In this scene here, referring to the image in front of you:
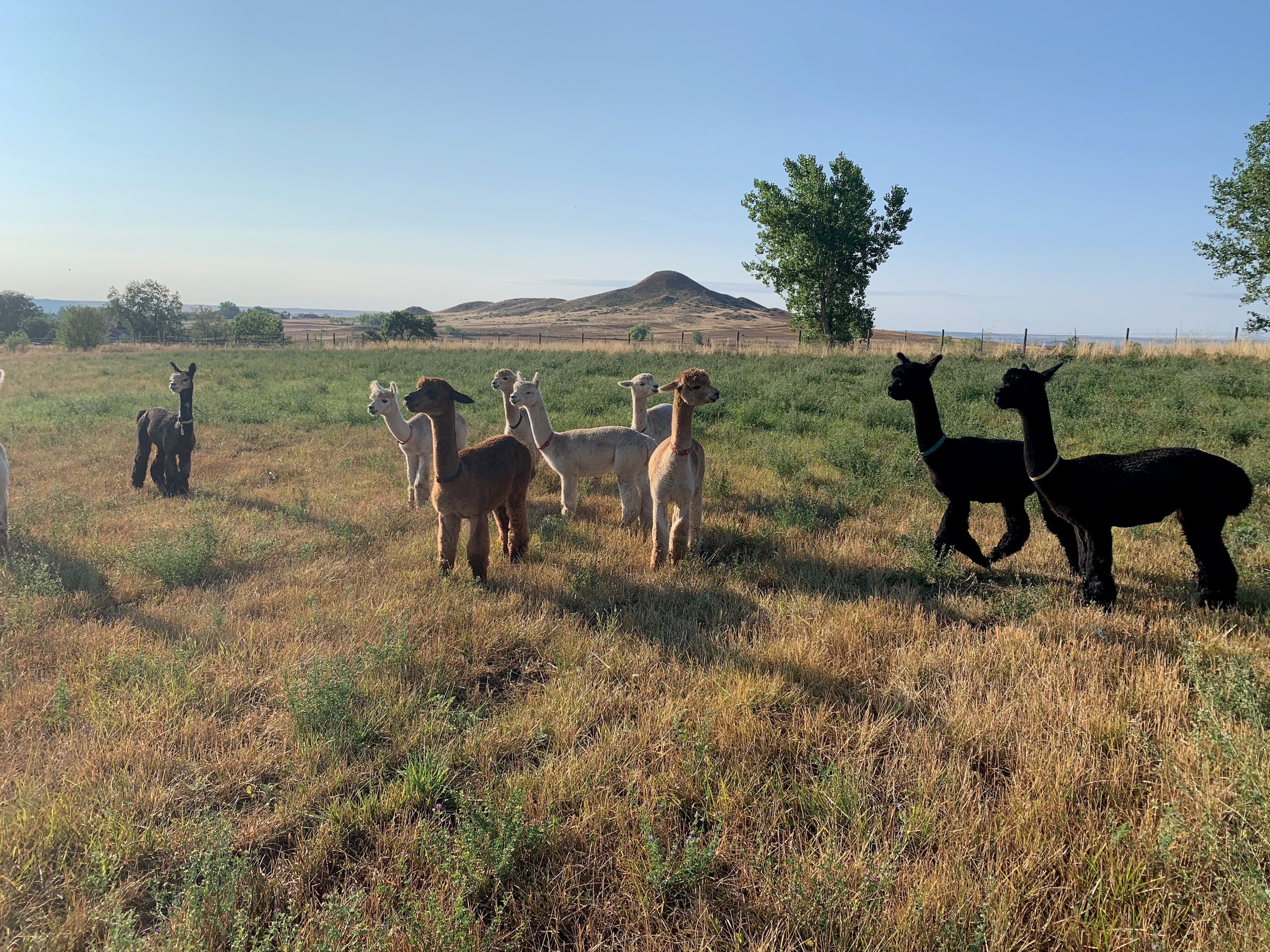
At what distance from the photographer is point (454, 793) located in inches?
111

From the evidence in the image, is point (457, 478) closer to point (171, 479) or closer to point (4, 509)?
point (4, 509)

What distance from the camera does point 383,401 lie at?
7.92 metres

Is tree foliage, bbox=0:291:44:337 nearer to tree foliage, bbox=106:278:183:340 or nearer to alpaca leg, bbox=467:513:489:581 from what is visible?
tree foliage, bbox=106:278:183:340

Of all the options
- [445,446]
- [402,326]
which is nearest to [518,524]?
[445,446]

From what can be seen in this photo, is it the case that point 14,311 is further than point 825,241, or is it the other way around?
point 14,311

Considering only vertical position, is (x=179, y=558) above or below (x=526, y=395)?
below

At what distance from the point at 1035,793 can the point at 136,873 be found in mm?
3840

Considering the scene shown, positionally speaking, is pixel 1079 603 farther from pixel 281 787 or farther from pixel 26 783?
pixel 26 783

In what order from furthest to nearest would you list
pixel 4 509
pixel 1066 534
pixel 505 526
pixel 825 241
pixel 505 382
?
pixel 825 241
pixel 505 382
pixel 505 526
pixel 4 509
pixel 1066 534

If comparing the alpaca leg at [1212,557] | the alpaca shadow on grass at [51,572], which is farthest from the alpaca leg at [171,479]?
the alpaca leg at [1212,557]

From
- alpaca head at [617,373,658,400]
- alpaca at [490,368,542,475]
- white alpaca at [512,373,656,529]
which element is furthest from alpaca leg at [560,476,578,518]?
alpaca head at [617,373,658,400]

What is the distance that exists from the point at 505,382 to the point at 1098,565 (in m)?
6.52

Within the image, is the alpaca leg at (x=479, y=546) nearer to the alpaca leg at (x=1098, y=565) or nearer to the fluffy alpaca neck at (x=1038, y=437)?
the fluffy alpaca neck at (x=1038, y=437)

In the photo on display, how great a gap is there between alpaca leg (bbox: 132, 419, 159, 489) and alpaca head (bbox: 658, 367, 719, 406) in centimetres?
746
